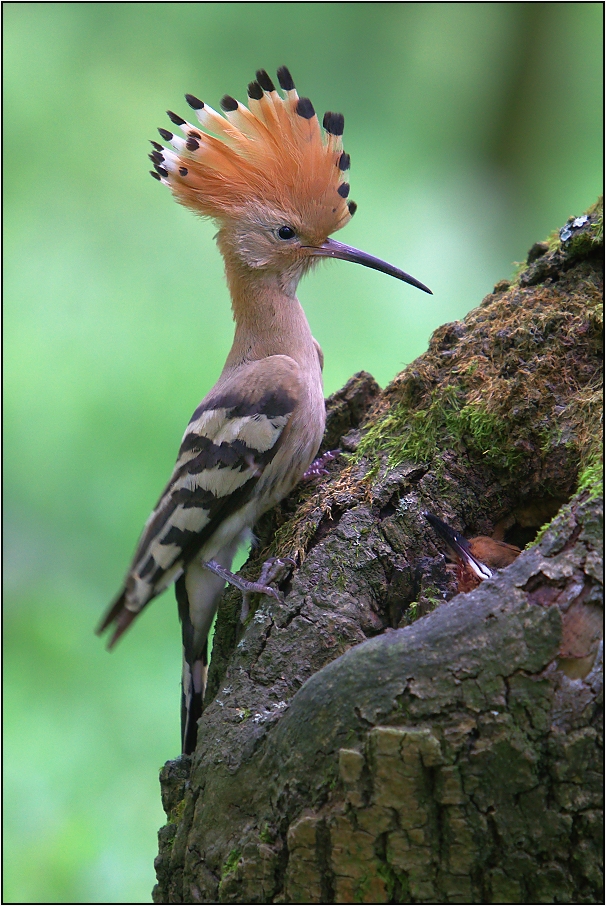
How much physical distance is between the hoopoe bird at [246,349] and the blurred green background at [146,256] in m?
1.41

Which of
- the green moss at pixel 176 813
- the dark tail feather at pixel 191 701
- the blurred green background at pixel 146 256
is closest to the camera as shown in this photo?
the green moss at pixel 176 813

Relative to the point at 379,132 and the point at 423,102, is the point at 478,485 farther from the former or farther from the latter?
the point at 423,102

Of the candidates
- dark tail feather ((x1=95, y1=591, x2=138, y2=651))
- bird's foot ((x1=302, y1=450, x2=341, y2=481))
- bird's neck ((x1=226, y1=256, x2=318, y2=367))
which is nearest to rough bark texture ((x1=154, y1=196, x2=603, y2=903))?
bird's foot ((x1=302, y1=450, x2=341, y2=481))

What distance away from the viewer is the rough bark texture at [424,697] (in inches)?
56.9

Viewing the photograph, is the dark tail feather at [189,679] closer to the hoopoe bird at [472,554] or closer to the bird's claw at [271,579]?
the bird's claw at [271,579]

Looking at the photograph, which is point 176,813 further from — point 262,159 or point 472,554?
point 262,159

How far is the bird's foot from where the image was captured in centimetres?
256

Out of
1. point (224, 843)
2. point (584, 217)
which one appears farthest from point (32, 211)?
point (224, 843)

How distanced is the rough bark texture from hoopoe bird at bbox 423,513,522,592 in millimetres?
37

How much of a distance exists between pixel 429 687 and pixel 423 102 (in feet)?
20.0

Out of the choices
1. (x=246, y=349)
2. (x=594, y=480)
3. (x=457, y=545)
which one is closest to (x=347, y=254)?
(x=246, y=349)

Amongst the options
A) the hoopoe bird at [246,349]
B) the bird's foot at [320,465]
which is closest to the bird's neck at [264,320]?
the hoopoe bird at [246,349]

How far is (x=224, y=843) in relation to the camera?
168 cm

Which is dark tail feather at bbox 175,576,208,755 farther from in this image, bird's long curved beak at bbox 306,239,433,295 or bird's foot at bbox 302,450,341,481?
bird's long curved beak at bbox 306,239,433,295
